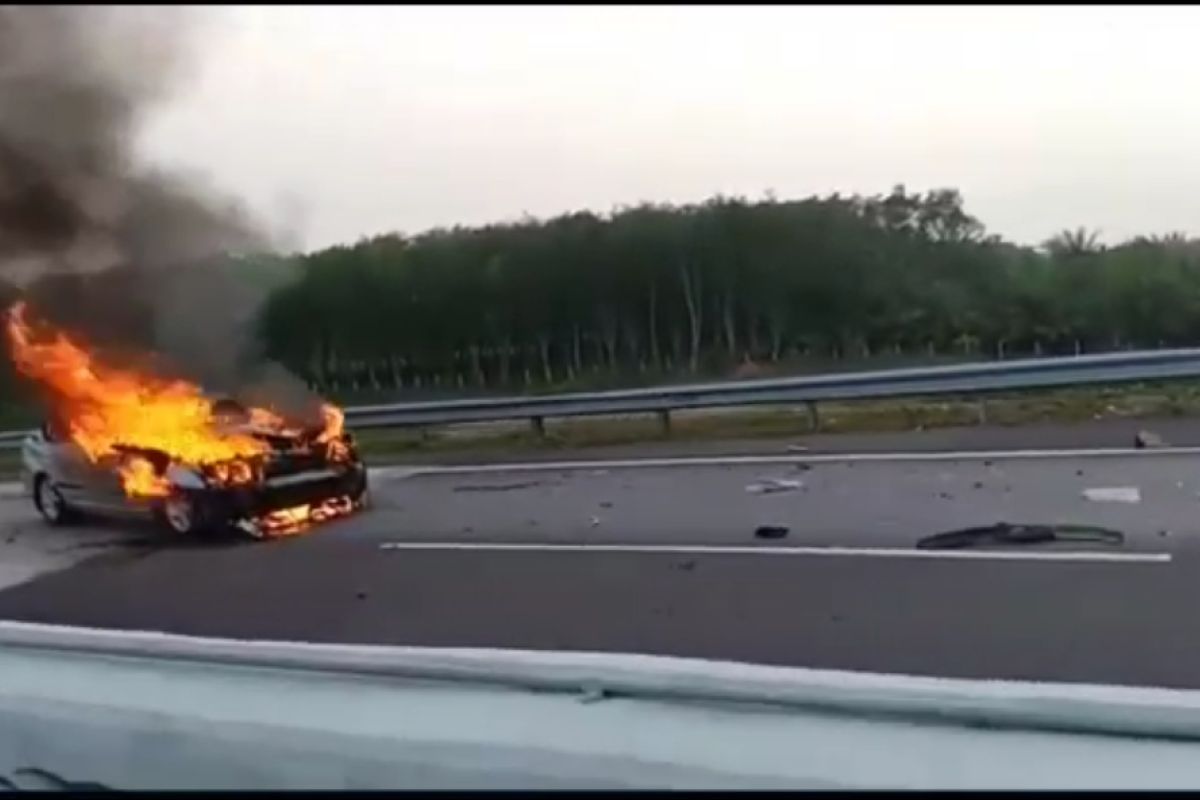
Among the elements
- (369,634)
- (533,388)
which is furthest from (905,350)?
(369,634)

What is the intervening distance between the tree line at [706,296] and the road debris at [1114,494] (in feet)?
8.91

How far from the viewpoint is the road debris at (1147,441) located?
10984mm

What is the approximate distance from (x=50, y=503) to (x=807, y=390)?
625 centimetres

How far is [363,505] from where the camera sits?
11.3m

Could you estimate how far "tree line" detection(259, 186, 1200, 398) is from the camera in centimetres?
1155

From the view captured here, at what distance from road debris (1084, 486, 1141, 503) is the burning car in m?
5.08

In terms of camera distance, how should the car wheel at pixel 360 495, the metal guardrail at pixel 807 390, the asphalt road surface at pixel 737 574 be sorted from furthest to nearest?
the metal guardrail at pixel 807 390 → the car wheel at pixel 360 495 → the asphalt road surface at pixel 737 574

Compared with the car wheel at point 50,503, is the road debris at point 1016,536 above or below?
below

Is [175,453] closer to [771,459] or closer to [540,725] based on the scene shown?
[771,459]

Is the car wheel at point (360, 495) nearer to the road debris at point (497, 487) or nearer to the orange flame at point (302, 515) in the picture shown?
the orange flame at point (302, 515)

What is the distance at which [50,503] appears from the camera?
12445 mm

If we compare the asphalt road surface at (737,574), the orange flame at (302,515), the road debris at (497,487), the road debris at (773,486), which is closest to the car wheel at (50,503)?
the asphalt road surface at (737,574)

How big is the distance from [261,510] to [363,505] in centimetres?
92

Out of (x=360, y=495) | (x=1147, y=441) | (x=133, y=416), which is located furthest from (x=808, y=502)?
(x=133, y=416)
